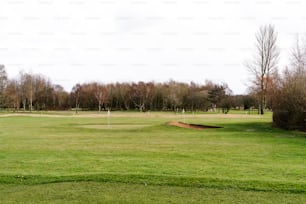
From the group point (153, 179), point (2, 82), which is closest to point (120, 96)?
point (2, 82)

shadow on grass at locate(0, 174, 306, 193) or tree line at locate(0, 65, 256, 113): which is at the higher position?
tree line at locate(0, 65, 256, 113)

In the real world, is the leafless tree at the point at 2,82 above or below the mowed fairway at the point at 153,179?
above

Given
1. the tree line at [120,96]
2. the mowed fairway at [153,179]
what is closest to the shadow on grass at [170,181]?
the mowed fairway at [153,179]

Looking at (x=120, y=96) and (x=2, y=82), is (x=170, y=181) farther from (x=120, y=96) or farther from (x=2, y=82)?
(x=120, y=96)

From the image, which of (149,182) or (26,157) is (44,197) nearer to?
(149,182)

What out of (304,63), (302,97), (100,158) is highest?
(304,63)

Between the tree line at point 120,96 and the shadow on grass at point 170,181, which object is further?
the tree line at point 120,96

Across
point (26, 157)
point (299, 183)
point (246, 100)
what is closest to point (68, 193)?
point (299, 183)

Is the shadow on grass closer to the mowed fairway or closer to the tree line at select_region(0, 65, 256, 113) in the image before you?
the mowed fairway

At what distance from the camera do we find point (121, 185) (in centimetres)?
766

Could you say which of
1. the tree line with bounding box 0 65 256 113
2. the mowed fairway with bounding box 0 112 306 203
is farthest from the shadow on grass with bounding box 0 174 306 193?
the tree line with bounding box 0 65 256 113

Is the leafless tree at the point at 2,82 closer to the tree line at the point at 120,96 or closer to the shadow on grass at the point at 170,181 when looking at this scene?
the tree line at the point at 120,96

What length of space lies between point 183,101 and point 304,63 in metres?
74.5

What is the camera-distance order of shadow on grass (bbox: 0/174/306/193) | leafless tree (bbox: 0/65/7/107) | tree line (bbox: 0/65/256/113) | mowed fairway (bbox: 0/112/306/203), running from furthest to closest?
tree line (bbox: 0/65/256/113) < leafless tree (bbox: 0/65/7/107) < shadow on grass (bbox: 0/174/306/193) < mowed fairway (bbox: 0/112/306/203)
